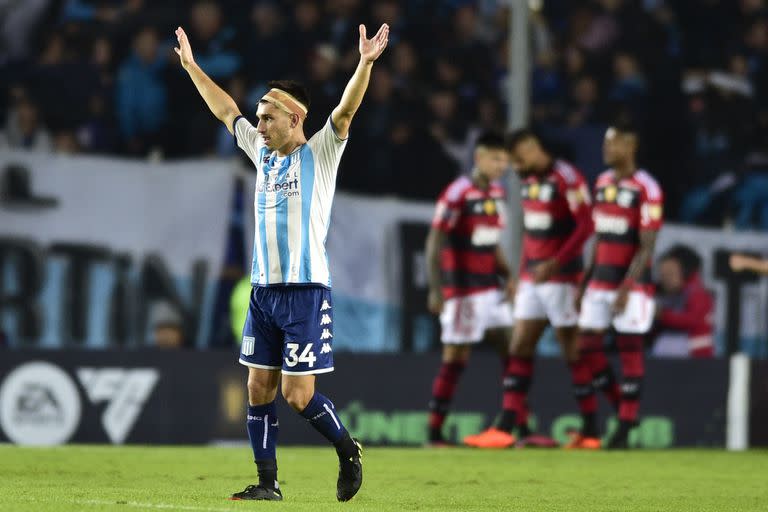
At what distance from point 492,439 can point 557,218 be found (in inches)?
65.5

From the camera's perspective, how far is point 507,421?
11086 mm

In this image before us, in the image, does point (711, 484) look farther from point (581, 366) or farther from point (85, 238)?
point (85, 238)

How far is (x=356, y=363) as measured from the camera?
1197 cm

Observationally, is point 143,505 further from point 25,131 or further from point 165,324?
point 25,131

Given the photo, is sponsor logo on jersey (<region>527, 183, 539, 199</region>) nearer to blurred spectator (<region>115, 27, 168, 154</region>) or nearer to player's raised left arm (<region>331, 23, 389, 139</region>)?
blurred spectator (<region>115, 27, 168, 154</region>)

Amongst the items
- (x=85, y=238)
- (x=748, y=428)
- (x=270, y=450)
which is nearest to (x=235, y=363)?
(x=85, y=238)

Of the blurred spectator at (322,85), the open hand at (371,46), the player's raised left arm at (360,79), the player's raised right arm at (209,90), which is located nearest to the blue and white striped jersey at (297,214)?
the player's raised left arm at (360,79)

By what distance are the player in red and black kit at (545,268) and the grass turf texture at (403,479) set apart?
53 cm

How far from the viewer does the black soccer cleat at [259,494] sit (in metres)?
6.82

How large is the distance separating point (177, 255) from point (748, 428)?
472 cm

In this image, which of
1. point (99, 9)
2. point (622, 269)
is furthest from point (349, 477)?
point (99, 9)

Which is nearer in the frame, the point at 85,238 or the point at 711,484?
the point at 711,484

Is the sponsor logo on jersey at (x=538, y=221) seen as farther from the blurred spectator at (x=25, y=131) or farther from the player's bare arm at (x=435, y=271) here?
the blurred spectator at (x=25, y=131)

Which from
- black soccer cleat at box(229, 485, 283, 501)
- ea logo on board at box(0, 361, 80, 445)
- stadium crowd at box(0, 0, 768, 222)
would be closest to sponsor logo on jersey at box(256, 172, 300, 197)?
black soccer cleat at box(229, 485, 283, 501)
